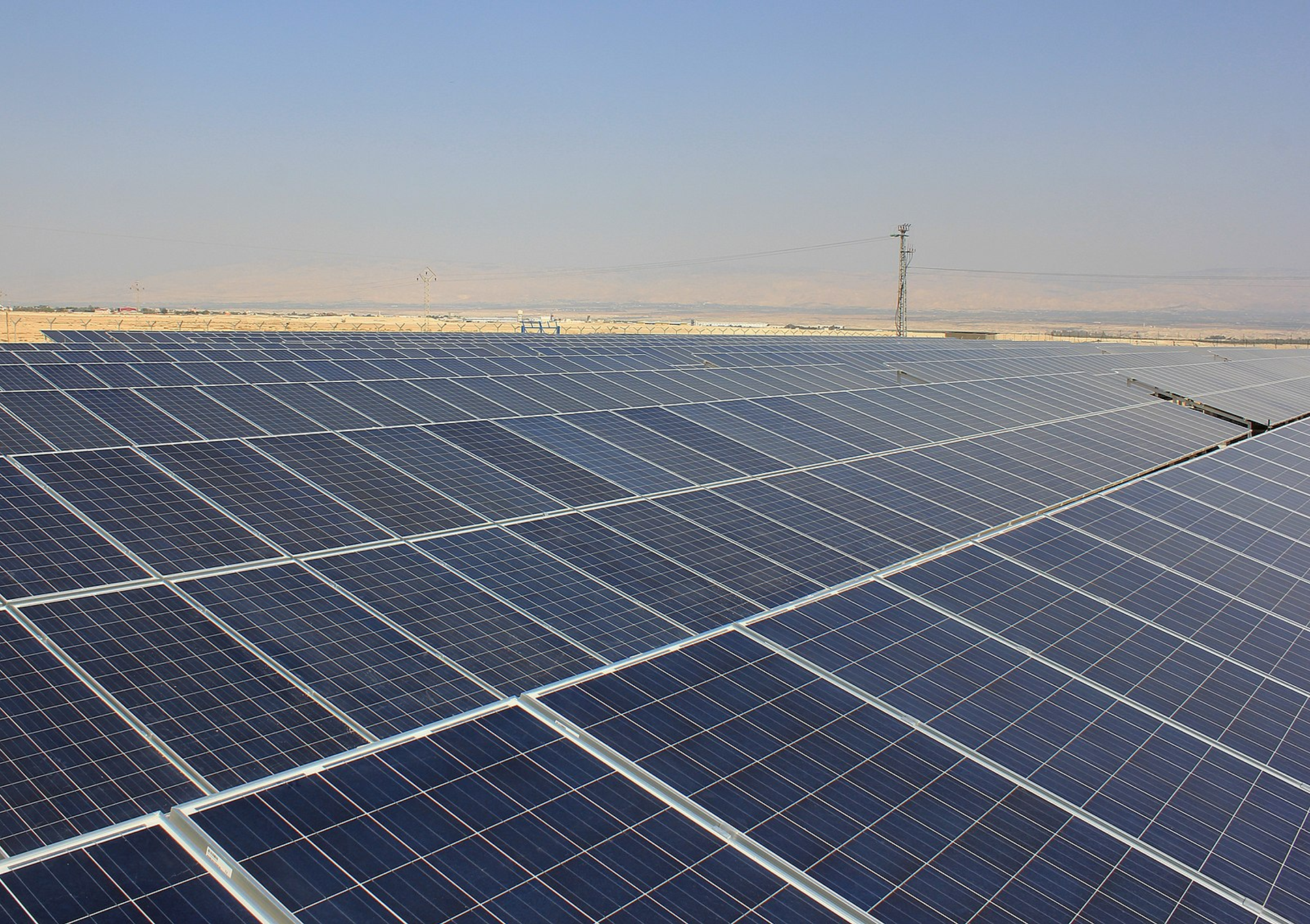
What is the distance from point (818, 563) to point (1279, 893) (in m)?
8.61

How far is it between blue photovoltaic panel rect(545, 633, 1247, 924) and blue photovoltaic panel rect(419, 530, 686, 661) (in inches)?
59.9

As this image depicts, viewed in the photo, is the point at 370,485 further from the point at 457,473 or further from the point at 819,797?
the point at 819,797

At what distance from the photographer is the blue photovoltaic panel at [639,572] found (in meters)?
14.5

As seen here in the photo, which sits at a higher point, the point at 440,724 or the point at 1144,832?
the point at 440,724

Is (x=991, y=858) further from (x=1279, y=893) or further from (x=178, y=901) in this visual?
(x=178, y=901)

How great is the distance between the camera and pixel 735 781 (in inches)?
385

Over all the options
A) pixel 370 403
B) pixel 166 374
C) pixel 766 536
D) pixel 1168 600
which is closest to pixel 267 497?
pixel 370 403

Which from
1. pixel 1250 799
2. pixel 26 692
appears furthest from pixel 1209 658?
pixel 26 692

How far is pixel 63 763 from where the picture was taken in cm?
921

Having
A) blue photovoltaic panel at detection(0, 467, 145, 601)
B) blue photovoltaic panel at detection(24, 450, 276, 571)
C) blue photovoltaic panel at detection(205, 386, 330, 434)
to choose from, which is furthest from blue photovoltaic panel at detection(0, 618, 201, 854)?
blue photovoltaic panel at detection(205, 386, 330, 434)

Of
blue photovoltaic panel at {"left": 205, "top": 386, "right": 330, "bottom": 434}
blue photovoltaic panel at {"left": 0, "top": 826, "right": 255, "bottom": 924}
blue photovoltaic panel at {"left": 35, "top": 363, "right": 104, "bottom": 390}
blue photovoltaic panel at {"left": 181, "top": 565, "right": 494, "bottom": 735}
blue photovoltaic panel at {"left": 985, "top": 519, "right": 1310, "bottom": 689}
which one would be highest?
blue photovoltaic panel at {"left": 35, "top": 363, "right": 104, "bottom": 390}

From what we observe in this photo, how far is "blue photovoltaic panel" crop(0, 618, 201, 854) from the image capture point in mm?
8414

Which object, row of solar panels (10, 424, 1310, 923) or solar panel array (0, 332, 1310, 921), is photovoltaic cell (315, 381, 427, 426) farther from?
row of solar panels (10, 424, 1310, 923)

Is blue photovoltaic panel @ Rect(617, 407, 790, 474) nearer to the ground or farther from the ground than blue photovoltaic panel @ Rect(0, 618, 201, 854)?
nearer to the ground
